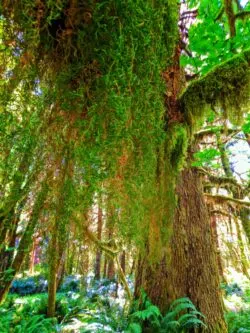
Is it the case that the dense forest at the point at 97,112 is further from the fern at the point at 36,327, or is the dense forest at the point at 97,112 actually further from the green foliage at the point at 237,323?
the green foliage at the point at 237,323

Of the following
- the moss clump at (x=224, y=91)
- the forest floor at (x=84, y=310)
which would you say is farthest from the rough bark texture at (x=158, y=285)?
the moss clump at (x=224, y=91)

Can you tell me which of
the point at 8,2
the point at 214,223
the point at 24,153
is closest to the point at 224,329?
the point at 24,153

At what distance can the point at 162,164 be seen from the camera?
1.84 metres

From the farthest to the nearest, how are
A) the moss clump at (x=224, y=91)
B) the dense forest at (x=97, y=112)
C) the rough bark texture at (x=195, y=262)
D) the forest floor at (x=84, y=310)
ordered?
the forest floor at (x=84, y=310)
the rough bark texture at (x=195, y=262)
the moss clump at (x=224, y=91)
the dense forest at (x=97, y=112)

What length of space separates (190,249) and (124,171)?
7.98 ft

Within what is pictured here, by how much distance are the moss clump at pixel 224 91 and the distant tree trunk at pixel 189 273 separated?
1.90 metres

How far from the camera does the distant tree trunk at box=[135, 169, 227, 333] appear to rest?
3.26m

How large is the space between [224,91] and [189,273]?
2.34 meters

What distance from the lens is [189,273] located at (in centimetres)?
331

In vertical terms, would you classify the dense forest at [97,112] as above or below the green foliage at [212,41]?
below

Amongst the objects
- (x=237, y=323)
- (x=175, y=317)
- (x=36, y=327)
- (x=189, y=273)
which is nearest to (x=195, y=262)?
(x=189, y=273)

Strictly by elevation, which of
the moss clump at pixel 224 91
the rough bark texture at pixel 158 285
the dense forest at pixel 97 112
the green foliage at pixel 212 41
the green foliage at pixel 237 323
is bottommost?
the green foliage at pixel 237 323

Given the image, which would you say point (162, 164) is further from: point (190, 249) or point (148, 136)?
point (190, 249)

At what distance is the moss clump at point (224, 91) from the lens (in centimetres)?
178
